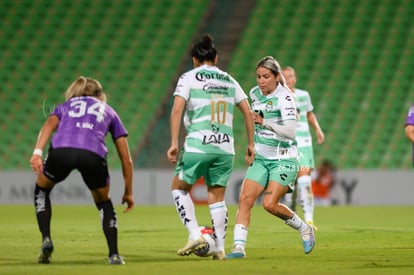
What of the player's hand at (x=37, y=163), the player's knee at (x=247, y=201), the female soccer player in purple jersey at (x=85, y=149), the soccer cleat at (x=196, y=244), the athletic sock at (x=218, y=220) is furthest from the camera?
the player's knee at (x=247, y=201)

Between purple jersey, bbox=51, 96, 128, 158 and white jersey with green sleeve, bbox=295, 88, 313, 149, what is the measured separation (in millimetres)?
5831

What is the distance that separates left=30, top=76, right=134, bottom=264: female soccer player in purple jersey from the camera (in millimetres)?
7508

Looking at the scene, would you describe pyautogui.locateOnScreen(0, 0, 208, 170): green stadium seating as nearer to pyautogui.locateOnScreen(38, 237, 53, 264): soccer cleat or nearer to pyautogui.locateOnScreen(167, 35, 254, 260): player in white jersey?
pyautogui.locateOnScreen(167, 35, 254, 260): player in white jersey

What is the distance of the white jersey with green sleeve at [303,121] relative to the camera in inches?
518

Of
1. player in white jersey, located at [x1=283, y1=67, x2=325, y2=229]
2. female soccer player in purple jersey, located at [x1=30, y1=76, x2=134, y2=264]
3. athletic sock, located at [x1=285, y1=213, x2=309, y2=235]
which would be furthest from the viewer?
player in white jersey, located at [x1=283, y1=67, x2=325, y2=229]

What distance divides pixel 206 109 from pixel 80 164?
1.27 m

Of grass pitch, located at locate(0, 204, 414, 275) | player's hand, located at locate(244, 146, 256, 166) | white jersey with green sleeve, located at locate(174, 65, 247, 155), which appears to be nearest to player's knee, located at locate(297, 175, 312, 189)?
grass pitch, located at locate(0, 204, 414, 275)

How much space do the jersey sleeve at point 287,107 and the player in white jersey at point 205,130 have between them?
0.66 metres

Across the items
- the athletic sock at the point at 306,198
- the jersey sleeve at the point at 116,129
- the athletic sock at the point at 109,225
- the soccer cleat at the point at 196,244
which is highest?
the jersey sleeve at the point at 116,129

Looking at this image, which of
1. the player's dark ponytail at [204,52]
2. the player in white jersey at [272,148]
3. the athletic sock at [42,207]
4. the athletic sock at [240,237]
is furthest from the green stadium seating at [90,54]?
the athletic sock at [42,207]


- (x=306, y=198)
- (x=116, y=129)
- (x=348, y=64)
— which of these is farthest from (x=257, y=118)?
(x=348, y=64)

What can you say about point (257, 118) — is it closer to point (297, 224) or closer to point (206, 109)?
point (206, 109)

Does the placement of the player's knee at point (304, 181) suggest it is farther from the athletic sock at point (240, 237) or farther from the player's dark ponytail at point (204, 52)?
the player's dark ponytail at point (204, 52)

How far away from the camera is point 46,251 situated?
25.1 feet
